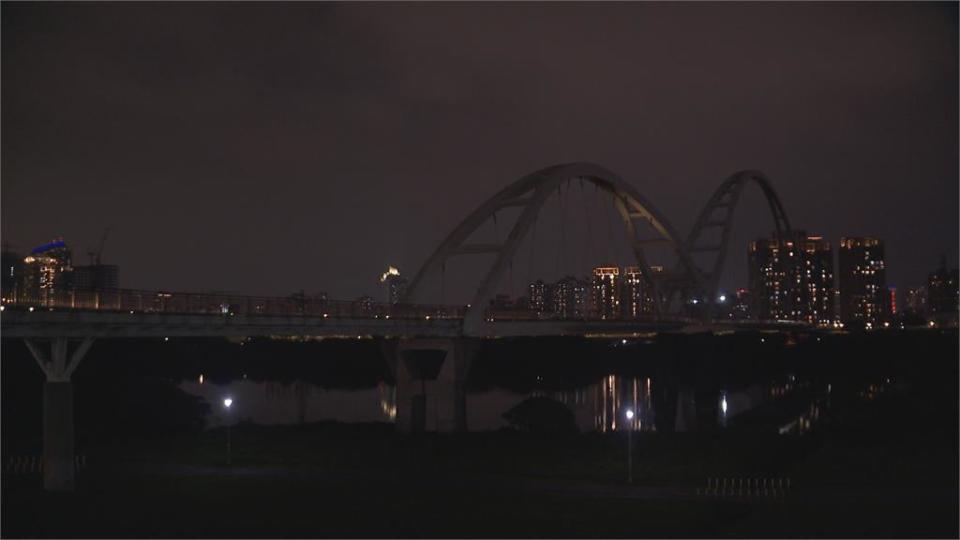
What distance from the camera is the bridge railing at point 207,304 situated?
30.2 metres

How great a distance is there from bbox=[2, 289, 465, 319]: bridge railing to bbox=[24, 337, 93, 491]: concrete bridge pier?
1.43 metres

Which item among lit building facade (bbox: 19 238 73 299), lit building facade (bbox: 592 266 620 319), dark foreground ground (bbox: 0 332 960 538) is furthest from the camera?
lit building facade (bbox: 592 266 620 319)

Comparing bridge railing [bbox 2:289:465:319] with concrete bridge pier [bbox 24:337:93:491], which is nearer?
concrete bridge pier [bbox 24:337:93:491]

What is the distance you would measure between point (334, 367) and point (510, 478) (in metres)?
79.1

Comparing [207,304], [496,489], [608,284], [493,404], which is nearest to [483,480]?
[496,489]

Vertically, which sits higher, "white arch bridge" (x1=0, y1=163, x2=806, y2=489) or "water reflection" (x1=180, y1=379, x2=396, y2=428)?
"white arch bridge" (x1=0, y1=163, x2=806, y2=489)

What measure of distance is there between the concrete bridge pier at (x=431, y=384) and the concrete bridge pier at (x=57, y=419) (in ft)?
74.1

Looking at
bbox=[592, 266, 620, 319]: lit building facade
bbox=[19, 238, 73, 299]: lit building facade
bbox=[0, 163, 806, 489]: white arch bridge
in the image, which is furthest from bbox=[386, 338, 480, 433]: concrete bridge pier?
bbox=[592, 266, 620, 319]: lit building facade

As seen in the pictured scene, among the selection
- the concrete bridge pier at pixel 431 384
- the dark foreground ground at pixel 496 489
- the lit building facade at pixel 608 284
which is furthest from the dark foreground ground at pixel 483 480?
the lit building facade at pixel 608 284

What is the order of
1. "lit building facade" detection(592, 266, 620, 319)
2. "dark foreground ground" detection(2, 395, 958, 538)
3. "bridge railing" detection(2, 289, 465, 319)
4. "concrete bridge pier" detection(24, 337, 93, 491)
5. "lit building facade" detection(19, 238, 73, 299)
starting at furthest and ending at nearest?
"lit building facade" detection(592, 266, 620, 319) < "lit building facade" detection(19, 238, 73, 299) < "bridge railing" detection(2, 289, 465, 319) < "concrete bridge pier" detection(24, 337, 93, 491) < "dark foreground ground" detection(2, 395, 958, 538)

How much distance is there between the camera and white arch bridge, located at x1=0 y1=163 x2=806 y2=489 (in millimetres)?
29812

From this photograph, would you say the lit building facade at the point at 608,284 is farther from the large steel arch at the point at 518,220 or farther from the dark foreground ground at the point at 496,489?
the dark foreground ground at the point at 496,489

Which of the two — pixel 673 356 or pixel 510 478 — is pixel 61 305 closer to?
pixel 510 478

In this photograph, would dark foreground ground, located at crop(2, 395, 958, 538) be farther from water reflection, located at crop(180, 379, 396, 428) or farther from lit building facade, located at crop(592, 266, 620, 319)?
lit building facade, located at crop(592, 266, 620, 319)
